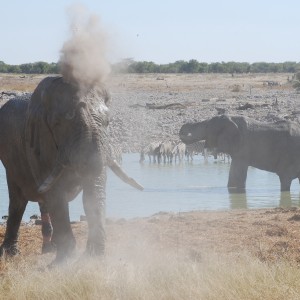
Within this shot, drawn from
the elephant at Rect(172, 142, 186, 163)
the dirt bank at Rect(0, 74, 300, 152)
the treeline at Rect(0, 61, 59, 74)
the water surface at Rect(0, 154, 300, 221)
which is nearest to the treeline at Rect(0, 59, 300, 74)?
the treeline at Rect(0, 61, 59, 74)

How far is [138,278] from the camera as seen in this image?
24.9ft

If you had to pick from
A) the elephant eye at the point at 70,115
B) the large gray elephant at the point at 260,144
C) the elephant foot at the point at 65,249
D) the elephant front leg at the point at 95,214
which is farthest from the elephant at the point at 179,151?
the elephant eye at the point at 70,115

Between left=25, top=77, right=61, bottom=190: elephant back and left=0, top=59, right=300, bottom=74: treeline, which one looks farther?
left=0, top=59, right=300, bottom=74: treeline

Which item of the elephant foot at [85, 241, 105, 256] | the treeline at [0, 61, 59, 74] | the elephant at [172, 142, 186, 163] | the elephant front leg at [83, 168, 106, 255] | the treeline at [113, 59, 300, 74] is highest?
the elephant front leg at [83, 168, 106, 255]

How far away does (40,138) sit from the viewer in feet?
28.2

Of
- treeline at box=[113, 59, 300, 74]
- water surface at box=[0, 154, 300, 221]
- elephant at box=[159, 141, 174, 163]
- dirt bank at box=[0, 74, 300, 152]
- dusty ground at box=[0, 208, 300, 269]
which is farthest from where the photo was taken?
treeline at box=[113, 59, 300, 74]

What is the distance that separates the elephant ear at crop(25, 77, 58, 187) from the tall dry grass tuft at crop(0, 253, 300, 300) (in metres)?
0.98

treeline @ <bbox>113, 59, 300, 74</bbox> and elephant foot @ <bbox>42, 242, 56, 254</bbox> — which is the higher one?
elephant foot @ <bbox>42, 242, 56, 254</bbox>

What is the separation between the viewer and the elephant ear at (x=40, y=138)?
334 inches

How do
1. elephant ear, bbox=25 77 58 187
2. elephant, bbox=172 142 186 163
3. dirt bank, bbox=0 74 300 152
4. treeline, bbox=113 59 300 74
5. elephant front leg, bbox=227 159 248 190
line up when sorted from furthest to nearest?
treeline, bbox=113 59 300 74
dirt bank, bbox=0 74 300 152
elephant, bbox=172 142 186 163
elephant front leg, bbox=227 159 248 190
elephant ear, bbox=25 77 58 187

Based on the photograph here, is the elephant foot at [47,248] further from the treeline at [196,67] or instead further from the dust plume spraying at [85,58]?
the treeline at [196,67]

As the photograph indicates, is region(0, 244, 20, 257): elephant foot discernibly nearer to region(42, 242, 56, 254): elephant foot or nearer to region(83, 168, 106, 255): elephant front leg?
region(42, 242, 56, 254): elephant foot

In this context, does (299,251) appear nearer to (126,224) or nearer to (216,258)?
(216,258)

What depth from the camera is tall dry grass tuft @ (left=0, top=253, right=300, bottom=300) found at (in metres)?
7.21
